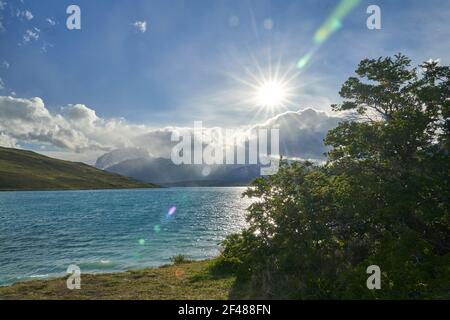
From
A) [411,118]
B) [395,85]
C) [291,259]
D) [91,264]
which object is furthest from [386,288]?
[91,264]

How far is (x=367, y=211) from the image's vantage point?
20250 millimetres

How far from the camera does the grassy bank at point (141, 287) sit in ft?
65.8

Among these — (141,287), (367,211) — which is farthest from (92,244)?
(367,211)

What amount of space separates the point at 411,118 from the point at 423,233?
7131 millimetres

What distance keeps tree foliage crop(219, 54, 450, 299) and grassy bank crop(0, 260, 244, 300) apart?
6.81 feet

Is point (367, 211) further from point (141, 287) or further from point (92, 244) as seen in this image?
point (92, 244)

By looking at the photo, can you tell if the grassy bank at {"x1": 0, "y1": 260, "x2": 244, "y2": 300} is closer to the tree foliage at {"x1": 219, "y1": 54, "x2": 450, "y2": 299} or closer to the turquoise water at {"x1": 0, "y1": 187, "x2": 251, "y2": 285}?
the tree foliage at {"x1": 219, "y1": 54, "x2": 450, "y2": 299}

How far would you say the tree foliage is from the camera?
689 inches

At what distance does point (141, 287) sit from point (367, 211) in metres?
15.3

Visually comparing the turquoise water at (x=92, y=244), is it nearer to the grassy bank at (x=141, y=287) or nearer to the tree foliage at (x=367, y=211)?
the grassy bank at (x=141, y=287)

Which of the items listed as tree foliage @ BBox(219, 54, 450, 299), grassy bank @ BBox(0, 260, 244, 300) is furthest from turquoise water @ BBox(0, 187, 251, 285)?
tree foliage @ BBox(219, 54, 450, 299)

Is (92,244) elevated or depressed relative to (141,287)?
depressed

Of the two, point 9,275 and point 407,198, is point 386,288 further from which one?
point 9,275

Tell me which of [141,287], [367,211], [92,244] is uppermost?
[367,211]
